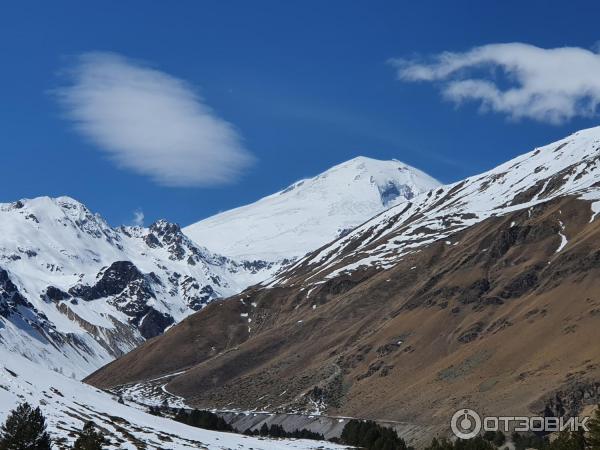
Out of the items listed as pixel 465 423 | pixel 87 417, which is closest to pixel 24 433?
pixel 87 417

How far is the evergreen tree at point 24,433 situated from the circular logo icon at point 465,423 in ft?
301

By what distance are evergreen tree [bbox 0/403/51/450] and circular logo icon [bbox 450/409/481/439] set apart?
91865mm

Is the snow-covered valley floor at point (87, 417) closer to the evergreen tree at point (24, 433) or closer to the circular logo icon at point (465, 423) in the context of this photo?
the evergreen tree at point (24, 433)

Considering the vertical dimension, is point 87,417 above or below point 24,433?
above

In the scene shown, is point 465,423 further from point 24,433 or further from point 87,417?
point 24,433

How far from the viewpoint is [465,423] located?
15725 cm

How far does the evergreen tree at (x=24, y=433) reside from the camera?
6119 cm

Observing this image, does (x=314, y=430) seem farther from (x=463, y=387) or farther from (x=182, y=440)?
(x=182, y=440)

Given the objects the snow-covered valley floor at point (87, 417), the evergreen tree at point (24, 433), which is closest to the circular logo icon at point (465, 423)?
the snow-covered valley floor at point (87, 417)

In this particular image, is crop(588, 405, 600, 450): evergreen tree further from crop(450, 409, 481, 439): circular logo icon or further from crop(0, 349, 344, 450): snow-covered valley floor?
crop(450, 409, 481, 439): circular logo icon

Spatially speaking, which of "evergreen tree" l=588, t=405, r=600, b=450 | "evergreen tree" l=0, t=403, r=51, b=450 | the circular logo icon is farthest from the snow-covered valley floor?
the circular logo icon

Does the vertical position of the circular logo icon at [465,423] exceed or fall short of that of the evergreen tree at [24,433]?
it exceeds it

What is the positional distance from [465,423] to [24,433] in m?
108

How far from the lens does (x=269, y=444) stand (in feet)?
343
